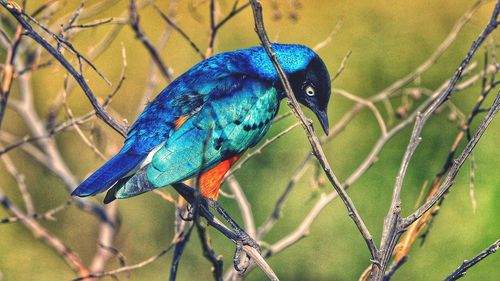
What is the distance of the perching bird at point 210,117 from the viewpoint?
3.29 m

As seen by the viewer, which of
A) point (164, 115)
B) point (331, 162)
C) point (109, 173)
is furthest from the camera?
point (331, 162)

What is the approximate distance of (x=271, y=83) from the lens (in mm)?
3773

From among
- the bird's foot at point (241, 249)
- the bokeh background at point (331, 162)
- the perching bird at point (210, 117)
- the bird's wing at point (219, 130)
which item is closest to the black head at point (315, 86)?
the perching bird at point (210, 117)

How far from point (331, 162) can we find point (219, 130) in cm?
252

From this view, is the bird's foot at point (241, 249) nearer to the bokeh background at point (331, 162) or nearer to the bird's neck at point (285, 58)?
the bird's neck at point (285, 58)

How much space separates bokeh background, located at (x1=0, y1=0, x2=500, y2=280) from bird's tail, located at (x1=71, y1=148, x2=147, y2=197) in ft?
6.85

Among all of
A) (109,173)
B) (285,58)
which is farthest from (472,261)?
(285,58)

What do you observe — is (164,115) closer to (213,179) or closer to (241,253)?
(213,179)

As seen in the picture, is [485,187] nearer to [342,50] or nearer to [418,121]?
[342,50]

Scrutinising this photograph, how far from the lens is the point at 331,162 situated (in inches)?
235

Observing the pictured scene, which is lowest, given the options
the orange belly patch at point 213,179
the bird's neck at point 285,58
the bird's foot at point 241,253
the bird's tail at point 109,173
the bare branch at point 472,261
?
the bare branch at point 472,261

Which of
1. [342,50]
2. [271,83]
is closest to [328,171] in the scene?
[271,83]

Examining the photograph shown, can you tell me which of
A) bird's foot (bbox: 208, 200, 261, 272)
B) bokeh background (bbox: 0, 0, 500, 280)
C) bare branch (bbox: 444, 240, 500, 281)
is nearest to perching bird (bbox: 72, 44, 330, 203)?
bird's foot (bbox: 208, 200, 261, 272)

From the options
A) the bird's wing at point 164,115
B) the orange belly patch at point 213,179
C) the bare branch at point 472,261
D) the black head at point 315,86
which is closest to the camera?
the bare branch at point 472,261
